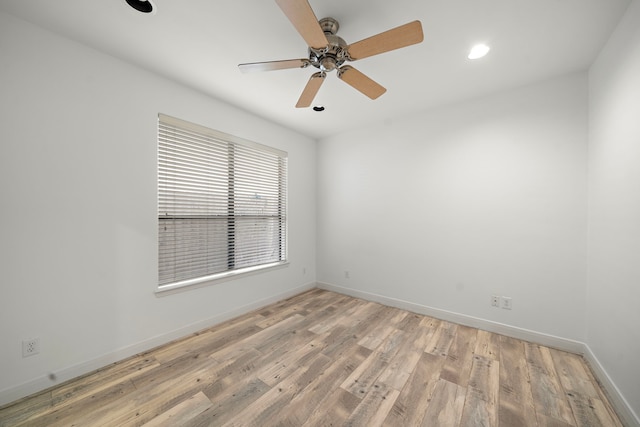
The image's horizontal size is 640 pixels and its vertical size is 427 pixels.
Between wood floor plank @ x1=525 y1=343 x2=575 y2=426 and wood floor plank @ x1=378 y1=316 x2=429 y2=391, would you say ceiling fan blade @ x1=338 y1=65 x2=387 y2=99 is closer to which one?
wood floor plank @ x1=378 y1=316 x2=429 y2=391

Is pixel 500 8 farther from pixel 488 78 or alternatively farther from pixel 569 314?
pixel 569 314

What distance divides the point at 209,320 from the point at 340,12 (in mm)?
3078

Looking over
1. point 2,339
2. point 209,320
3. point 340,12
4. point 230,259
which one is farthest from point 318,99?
point 2,339

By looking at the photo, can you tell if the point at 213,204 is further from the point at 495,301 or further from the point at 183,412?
the point at 495,301

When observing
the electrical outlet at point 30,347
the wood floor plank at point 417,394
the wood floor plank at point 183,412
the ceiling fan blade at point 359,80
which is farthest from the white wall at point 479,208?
the electrical outlet at point 30,347

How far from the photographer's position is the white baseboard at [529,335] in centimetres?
147

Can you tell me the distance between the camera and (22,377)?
1.59 m

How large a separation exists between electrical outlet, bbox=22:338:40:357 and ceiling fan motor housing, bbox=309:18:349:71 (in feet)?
9.14

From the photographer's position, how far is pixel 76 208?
5.92 ft

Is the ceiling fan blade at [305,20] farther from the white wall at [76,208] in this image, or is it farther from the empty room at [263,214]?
the white wall at [76,208]

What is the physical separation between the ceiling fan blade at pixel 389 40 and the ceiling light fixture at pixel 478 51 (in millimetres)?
924

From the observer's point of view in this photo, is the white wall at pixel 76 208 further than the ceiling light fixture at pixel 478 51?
No

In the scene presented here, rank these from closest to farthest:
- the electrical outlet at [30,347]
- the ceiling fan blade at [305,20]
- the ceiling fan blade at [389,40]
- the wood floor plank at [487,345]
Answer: the ceiling fan blade at [305,20], the ceiling fan blade at [389,40], the electrical outlet at [30,347], the wood floor plank at [487,345]

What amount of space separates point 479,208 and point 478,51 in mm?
1546
